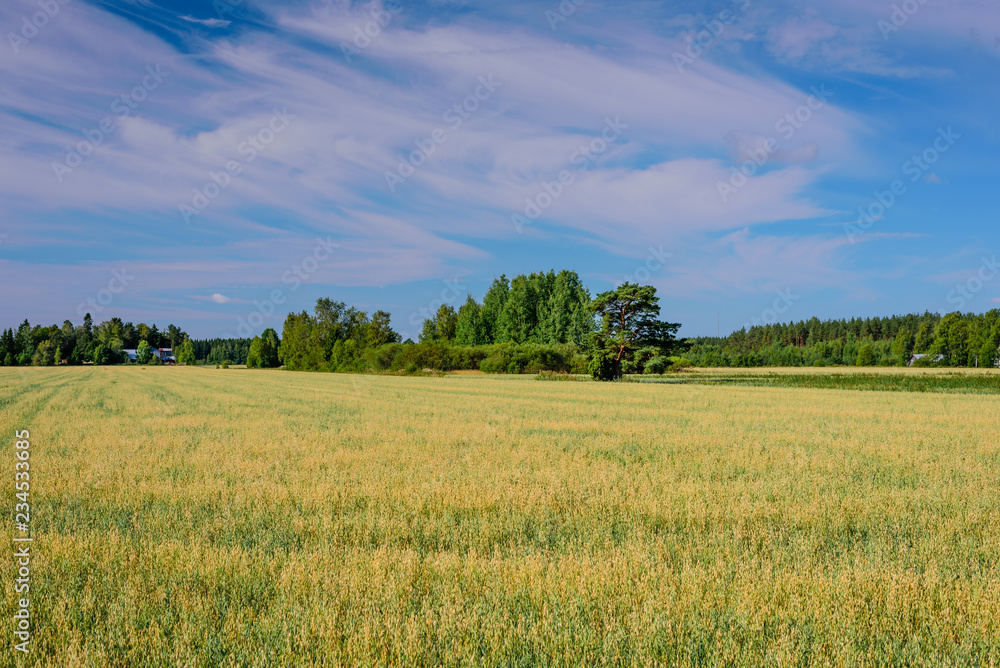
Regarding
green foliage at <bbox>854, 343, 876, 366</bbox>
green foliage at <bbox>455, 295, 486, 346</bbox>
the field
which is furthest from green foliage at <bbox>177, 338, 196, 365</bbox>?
green foliage at <bbox>854, 343, 876, 366</bbox>

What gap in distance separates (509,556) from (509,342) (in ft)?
283

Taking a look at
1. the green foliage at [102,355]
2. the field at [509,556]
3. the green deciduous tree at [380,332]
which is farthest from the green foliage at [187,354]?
the field at [509,556]

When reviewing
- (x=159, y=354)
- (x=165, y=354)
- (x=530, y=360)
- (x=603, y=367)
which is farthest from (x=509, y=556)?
(x=165, y=354)

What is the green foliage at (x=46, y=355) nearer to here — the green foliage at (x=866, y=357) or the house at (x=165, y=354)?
the house at (x=165, y=354)

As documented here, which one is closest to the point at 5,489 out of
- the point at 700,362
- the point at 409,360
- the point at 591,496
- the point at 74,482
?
→ the point at 74,482

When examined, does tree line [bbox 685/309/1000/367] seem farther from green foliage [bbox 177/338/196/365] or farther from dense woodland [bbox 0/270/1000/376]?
green foliage [bbox 177/338/196/365]

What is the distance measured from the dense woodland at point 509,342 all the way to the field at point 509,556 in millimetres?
49094

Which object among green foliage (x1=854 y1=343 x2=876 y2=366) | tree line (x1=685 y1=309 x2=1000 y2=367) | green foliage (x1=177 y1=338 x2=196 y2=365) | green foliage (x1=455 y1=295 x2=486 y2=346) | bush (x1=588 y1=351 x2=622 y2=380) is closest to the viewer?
bush (x1=588 y1=351 x2=622 y2=380)

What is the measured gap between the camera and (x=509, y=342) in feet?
301

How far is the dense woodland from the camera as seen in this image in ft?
205

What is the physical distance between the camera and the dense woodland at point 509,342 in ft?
205

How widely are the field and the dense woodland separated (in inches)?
1933

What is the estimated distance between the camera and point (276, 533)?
6426 millimetres

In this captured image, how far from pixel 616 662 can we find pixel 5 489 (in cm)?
937
